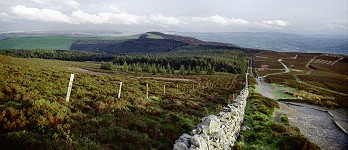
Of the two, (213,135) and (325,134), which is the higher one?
(213,135)

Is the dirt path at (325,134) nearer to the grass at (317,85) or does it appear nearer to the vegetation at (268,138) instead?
the vegetation at (268,138)

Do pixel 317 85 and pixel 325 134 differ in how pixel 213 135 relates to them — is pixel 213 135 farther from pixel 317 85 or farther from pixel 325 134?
pixel 317 85

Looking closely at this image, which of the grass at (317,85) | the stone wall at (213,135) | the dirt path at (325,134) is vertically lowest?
the grass at (317,85)

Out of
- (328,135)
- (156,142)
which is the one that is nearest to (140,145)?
(156,142)

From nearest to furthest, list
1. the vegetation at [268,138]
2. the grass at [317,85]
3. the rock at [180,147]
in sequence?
the rock at [180,147], the vegetation at [268,138], the grass at [317,85]

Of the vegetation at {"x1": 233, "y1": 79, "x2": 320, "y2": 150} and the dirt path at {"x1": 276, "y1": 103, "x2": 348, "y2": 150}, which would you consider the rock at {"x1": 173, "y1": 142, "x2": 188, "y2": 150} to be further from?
the dirt path at {"x1": 276, "y1": 103, "x2": 348, "y2": 150}

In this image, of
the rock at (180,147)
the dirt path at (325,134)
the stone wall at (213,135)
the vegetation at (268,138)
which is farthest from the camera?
the dirt path at (325,134)

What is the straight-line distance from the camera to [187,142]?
33.9 ft

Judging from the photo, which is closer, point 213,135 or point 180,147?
point 180,147

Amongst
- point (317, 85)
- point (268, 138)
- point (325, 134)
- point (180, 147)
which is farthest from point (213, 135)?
point (317, 85)

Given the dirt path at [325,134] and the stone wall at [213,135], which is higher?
the stone wall at [213,135]

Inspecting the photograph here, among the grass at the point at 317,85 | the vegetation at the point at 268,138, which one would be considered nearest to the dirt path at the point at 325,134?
Result: the vegetation at the point at 268,138

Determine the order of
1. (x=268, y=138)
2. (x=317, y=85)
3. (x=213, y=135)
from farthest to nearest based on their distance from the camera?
(x=317, y=85) < (x=268, y=138) < (x=213, y=135)

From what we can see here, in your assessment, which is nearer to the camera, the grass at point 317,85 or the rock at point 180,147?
the rock at point 180,147
